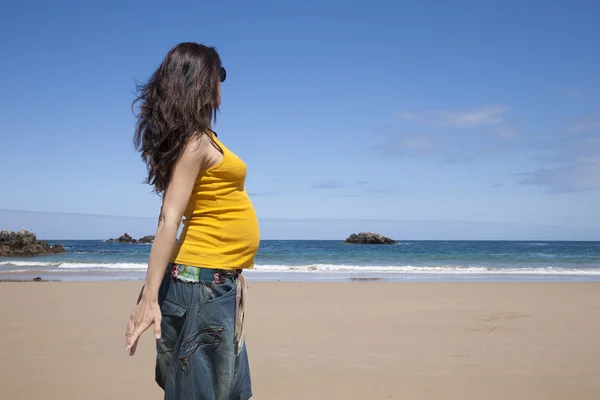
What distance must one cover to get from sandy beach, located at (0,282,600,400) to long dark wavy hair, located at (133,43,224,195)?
3.09m

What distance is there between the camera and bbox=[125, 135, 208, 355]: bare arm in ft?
5.90

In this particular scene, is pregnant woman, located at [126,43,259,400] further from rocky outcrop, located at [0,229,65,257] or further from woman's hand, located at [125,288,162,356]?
rocky outcrop, located at [0,229,65,257]

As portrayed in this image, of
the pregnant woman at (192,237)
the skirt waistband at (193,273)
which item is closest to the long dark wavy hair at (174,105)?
the pregnant woman at (192,237)

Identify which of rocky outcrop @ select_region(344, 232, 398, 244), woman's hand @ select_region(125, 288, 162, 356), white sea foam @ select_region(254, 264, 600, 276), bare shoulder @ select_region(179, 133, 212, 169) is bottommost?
white sea foam @ select_region(254, 264, 600, 276)

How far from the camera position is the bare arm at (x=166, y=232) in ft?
5.90

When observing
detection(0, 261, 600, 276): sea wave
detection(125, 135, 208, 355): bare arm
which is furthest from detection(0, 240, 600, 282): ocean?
detection(125, 135, 208, 355): bare arm

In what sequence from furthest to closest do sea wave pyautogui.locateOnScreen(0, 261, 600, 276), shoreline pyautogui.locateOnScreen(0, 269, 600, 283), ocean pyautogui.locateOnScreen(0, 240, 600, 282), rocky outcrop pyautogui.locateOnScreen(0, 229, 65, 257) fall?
rocky outcrop pyautogui.locateOnScreen(0, 229, 65, 257) < sea wave pyautogui.locateOnScreen(0, 261, 600, 276) < ocean pyautogui.locateOnScreen(0, 240, 600, 282) < shoreline pyautogui.locateOnScreen(0, 269, 600, 283)

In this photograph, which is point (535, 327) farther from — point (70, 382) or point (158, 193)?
point (158, 193)

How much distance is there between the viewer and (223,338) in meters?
1.91

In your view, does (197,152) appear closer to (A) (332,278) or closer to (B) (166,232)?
(B) (166,232)

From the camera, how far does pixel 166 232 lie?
1.80 meters

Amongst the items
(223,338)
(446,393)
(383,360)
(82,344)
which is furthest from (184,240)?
(82,344)

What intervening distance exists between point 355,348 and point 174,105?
4642 mm

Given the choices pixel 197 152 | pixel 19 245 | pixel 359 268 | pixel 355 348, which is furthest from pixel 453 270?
pixel 19 245
